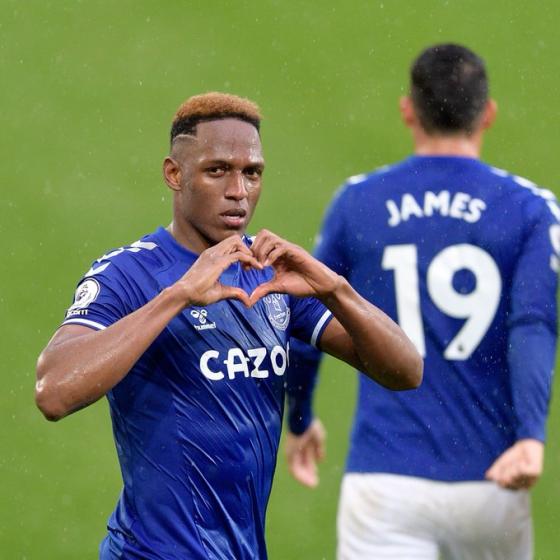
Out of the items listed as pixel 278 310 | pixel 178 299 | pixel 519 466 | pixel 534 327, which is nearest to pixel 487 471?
pixel 519 466

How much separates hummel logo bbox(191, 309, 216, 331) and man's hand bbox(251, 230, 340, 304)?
0.29m

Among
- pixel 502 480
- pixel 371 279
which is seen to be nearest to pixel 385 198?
pixel 371 279

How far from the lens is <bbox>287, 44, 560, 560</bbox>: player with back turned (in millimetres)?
5578

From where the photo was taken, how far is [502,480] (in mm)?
5430

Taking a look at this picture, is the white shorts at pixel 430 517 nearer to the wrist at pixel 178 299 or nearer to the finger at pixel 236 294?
the finger at pixel 236 294

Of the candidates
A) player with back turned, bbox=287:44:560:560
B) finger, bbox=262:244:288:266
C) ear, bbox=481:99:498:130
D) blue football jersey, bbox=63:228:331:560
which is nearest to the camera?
finger, bbox=262:244:288:266

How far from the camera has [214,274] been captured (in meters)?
4.18

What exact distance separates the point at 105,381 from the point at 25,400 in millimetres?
4551

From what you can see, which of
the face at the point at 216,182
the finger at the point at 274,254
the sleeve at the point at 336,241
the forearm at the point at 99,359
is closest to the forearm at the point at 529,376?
the sleeve at the point at 336,241

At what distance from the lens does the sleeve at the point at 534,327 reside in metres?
5.50

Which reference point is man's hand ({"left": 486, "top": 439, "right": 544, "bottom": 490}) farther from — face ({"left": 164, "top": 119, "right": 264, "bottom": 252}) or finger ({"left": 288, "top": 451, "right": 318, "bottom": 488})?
face ({"left": 164, "top": 119, "right": 264, "bottom": 252})

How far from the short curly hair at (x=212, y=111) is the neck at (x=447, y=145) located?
1.11 m

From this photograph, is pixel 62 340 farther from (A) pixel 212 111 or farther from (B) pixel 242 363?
(A) pixel 212 111

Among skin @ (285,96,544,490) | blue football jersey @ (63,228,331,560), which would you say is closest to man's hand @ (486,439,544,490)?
skin @ (285,96,544,490)
